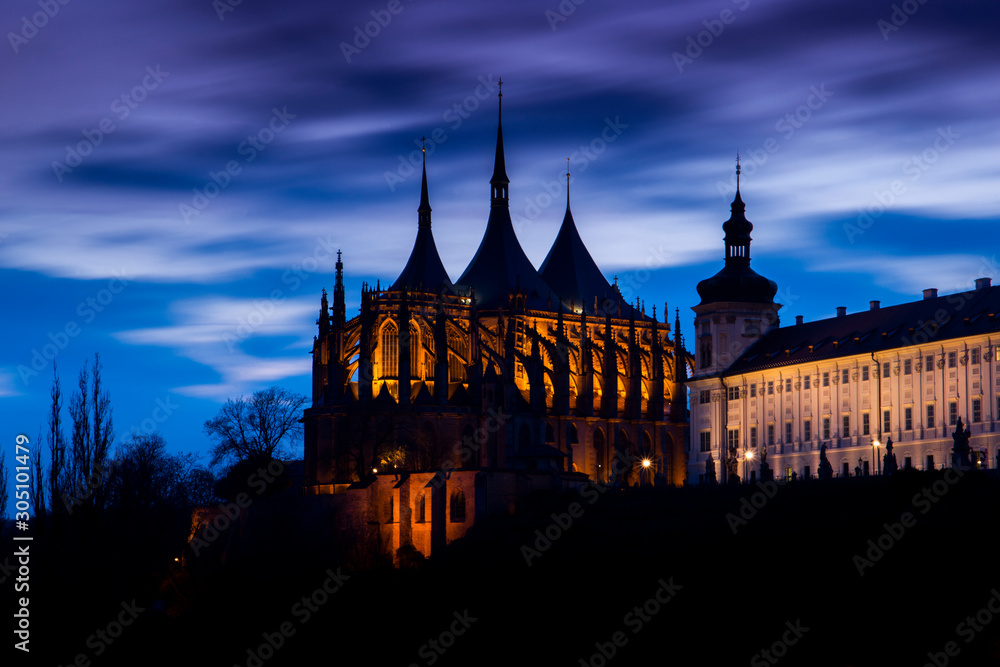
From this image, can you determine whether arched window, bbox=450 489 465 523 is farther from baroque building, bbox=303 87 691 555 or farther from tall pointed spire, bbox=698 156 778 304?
tall pointed spire, bbox=698 156 778 304

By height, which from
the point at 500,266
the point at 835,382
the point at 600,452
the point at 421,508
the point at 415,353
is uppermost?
the point at 500,266

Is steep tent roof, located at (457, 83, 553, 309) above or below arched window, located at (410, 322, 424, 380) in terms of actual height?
above

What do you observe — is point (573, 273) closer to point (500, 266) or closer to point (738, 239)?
point (500, 266)

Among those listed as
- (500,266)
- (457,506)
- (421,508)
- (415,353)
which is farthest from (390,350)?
(457,506)

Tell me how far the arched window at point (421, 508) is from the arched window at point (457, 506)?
1.59 m

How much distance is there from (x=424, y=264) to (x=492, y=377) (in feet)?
37.6

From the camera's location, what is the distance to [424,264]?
408ft

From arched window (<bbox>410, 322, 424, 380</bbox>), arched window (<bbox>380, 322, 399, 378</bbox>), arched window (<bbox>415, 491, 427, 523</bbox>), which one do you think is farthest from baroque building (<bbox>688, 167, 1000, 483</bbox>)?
arched window (<bbox>380, 322, 399, 378</bbox>)

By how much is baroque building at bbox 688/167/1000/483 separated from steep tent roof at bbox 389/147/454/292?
847 inches

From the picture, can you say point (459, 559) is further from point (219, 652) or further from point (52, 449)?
point (52, 449)

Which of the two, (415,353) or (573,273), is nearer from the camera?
(415,353)

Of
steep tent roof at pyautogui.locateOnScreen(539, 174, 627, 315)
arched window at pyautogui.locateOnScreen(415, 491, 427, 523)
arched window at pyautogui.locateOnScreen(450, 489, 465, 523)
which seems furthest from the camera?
steep tent roof at pyautogui.locateOnScreen(539, 174, 627, 315)

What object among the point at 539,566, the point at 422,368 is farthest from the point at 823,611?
the point at 422,368

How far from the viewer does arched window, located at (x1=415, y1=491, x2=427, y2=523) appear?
92.2 m
